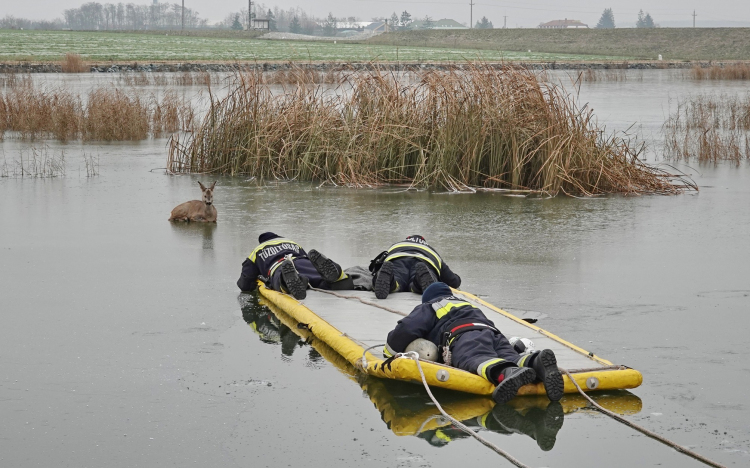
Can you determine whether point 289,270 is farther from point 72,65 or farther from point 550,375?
point 72,65

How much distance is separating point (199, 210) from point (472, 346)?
20.1ft

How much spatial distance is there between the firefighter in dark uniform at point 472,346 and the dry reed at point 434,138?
25.1ft

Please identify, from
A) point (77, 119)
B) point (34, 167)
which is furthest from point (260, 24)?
point (34, 167)

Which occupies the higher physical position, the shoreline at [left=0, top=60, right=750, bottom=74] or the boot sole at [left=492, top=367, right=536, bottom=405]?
the shoreline at [left=0, top=60, right=750, bottom=74]

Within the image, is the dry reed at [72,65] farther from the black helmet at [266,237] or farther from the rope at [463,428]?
the rope at [463,428]

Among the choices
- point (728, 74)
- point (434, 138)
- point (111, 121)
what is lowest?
point (434, 138)

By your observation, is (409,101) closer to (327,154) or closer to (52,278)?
(327,154)

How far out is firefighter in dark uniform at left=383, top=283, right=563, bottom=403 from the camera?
4723 mm

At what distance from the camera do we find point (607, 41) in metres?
96.1

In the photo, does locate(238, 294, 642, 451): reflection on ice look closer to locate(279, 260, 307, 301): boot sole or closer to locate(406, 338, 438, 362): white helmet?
locate(406, 338, 438, 362): white helmet

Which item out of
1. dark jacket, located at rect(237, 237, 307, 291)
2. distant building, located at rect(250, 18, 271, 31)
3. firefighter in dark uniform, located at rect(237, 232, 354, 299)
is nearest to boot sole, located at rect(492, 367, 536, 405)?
firefighter in dark uniform, located at rect(237, 232, 354, 299)

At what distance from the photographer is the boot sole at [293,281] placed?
6742mm

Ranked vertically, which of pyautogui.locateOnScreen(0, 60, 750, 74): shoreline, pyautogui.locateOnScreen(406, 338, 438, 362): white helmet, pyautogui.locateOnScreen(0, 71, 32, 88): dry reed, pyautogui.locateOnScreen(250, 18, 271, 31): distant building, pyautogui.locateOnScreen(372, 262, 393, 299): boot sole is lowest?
pyautogui.locateOnScreen(406, 338, 438, 362): white helmet

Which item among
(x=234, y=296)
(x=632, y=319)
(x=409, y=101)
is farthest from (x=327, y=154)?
(x=632, y=319)
